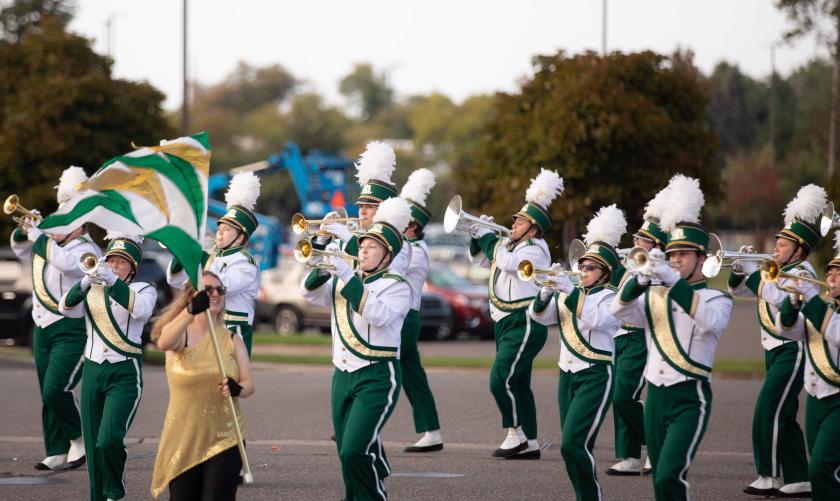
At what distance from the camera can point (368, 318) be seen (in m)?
8.10

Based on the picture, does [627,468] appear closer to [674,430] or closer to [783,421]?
[783,421]

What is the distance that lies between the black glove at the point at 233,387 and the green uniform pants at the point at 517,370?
452 centimetres

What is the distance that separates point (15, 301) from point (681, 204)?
47.2ft

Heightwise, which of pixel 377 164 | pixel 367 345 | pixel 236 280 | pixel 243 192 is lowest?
pixel 367 345

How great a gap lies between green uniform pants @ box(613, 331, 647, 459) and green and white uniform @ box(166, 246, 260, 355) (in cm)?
297

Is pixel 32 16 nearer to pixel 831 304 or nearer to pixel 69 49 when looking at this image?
pixel 69 49

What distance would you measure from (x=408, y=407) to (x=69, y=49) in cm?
1149

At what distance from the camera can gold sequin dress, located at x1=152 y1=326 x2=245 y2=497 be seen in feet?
22.5

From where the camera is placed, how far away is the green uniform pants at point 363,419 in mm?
7875

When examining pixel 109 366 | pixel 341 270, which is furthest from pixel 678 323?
pixel 109 366

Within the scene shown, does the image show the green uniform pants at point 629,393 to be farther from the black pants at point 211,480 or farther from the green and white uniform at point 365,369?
the black pants at point 211,480

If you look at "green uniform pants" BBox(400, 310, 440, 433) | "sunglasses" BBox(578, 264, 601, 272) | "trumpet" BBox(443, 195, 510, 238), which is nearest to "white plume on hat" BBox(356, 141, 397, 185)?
"trumpet" BBox(443, 195, 510, 238)

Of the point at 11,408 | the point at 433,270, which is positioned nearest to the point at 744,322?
the point at 433,270

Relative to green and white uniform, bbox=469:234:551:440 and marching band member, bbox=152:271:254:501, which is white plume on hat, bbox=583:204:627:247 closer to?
green and white uniform, bbox=469:234:551:440
